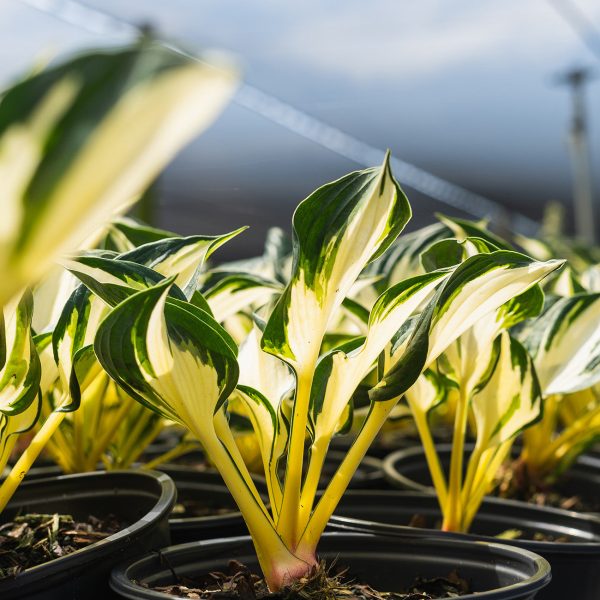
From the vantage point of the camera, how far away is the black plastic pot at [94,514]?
437 millimetres

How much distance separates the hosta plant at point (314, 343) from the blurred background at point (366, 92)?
2072 mm

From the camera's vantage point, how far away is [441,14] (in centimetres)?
390

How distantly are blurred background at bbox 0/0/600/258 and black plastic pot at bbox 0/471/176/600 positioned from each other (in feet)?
6.38

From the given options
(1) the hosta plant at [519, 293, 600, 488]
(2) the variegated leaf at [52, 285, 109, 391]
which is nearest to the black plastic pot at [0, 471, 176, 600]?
(2) the variegated leaf at [52, 285, 109, 391]

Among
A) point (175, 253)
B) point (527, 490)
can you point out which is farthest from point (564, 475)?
point (175, 253)

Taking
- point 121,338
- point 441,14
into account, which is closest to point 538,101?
point 441,14

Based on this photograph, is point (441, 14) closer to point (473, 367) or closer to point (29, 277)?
point (473, 367)

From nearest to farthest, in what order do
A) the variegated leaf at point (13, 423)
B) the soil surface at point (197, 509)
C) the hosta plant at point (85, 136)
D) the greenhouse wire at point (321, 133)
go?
the hosta plant at point (85, 136)
the variegated leaf at point (13, 423)
the soil surface at point (197, 509)
the greenhouse wire at point (321, 133)

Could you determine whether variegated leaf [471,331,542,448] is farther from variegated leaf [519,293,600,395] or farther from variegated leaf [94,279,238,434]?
variegated leaf [94,279,238,434]

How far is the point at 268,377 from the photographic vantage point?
586 mm

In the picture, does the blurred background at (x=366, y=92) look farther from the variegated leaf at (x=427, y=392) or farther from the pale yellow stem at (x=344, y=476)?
the pale yellow stem at (x=344, y=476)

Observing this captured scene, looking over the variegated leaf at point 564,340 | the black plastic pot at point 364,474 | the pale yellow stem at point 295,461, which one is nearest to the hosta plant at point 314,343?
the pale yellow stem at point 295,461

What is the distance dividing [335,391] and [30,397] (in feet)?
0.61

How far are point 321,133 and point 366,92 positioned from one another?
0.34 metres
